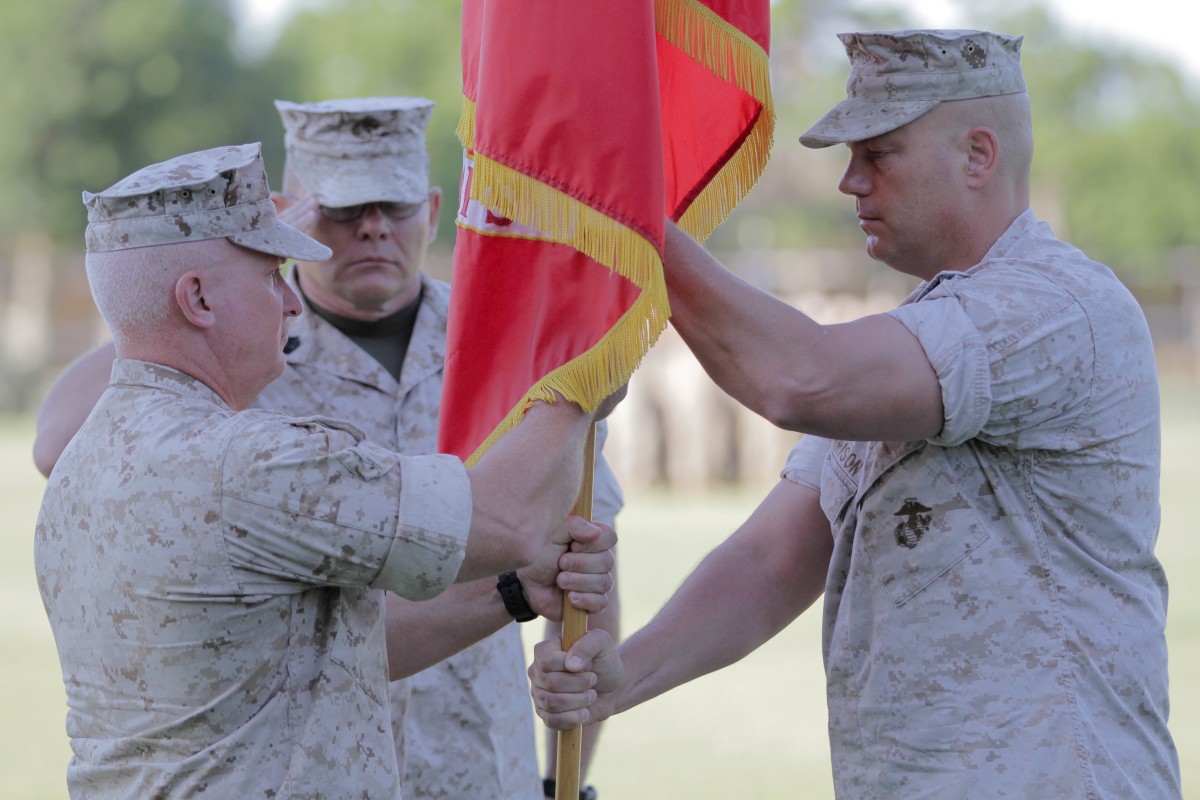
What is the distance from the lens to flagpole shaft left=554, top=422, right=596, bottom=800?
341 cm

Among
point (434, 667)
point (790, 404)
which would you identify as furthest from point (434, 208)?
point (790, 404)

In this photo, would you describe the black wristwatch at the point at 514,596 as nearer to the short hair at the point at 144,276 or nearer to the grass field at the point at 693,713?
the short hair at the point at 144,276

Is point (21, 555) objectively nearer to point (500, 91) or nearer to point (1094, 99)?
point (500, 91)

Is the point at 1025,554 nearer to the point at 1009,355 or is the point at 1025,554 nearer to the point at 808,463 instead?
the point at 1009,355

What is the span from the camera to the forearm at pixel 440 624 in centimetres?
351

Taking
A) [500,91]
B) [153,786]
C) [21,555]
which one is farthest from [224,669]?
[21,555]

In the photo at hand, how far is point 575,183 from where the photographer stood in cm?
310

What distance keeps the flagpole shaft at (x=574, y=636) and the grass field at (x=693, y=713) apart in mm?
3582

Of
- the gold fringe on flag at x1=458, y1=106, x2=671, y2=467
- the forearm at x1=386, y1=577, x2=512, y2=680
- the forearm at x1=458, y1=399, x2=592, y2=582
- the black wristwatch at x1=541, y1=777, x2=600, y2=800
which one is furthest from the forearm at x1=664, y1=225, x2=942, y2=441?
the black wristwatch at x1=541, y1=777, x2=600, y2=800

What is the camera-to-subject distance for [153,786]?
2693 mm

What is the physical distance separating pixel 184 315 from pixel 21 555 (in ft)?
41.6

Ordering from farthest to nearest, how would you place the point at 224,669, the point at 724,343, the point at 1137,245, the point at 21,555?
the point at 1137,245, the point at 21,555, the point at 724,343, the point at 224,669

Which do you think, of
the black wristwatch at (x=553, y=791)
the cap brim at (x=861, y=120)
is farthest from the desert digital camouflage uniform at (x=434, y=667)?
the cap brim at (x=861, y=120)

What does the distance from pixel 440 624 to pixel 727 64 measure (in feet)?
4.83
